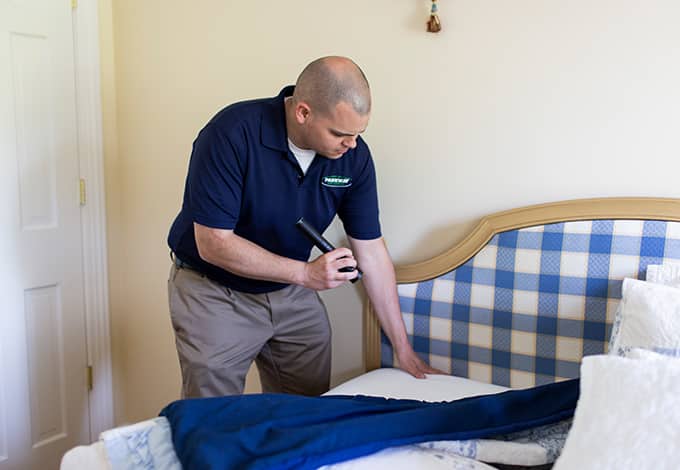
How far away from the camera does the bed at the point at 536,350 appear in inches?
38.4

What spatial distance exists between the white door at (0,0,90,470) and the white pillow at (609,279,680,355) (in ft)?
6.08

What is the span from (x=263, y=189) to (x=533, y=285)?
0.73 meters

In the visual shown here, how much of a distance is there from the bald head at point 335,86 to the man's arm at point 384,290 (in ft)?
1.42

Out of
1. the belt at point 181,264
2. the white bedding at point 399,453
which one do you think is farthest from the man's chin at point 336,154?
the white bedding at point 399,453

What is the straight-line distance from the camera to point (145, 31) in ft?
7.88

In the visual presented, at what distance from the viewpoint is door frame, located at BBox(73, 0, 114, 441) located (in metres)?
2.39

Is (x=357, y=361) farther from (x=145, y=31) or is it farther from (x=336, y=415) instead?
(x=145, y=31)

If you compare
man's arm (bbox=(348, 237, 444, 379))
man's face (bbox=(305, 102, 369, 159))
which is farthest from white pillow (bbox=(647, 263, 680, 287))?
man's face (bbox=(305, 102, 369, 159))

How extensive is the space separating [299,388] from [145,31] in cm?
138

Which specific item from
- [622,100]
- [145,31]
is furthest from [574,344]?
[145,31]

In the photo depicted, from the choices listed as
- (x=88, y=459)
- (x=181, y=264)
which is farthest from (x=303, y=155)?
(x=88, y=459)

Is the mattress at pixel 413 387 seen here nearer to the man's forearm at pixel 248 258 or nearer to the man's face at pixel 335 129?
the man's forearm at pixel 248 258

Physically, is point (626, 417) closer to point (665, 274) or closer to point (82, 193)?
point (665, 274)

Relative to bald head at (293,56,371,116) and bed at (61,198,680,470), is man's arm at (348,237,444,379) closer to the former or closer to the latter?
bed at (61,198,680,470)
